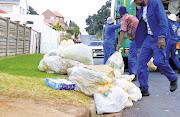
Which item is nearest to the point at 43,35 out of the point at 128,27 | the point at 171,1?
the point at 171,1

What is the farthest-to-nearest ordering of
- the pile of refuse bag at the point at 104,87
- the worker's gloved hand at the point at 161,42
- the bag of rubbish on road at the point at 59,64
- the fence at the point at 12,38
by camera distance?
1. the fence at the point at 12,38
2. the bag of rubbish on road at the point at 59,64
3. the worker's gloved hand at the point at 161,42
4. the pile of refuse bag at the point at 104,87

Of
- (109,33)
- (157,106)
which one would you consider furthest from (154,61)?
(109,33)

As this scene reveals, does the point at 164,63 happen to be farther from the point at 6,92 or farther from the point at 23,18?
the point at 23,18

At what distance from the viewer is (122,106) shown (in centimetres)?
390

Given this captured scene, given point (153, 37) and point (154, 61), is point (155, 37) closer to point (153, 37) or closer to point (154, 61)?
point (153, 37)

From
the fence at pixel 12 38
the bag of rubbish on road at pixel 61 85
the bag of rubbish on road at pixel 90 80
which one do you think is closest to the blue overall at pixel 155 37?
the bag of rubbish on road at pixel 90 80

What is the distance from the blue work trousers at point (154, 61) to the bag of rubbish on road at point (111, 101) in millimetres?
958

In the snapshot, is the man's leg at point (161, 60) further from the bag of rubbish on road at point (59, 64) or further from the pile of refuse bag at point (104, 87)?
the bag of rubbish on road at point (59, 64)

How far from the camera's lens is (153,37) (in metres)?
4.72

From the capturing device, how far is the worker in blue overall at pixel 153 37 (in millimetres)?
4523

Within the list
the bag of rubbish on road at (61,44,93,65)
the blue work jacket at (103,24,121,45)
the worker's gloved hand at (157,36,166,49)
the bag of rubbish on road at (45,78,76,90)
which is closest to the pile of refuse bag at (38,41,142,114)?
the bag of rubbish on road at (45,78,76,90)

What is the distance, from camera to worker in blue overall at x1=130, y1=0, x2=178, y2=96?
452cm

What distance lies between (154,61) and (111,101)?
1.20 metres

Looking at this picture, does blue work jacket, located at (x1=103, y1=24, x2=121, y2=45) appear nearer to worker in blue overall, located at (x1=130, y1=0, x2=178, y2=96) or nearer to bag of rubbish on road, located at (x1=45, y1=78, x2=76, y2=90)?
worker in blue overall, located at (x1=130, y1=0, x2=178, y2=96)
